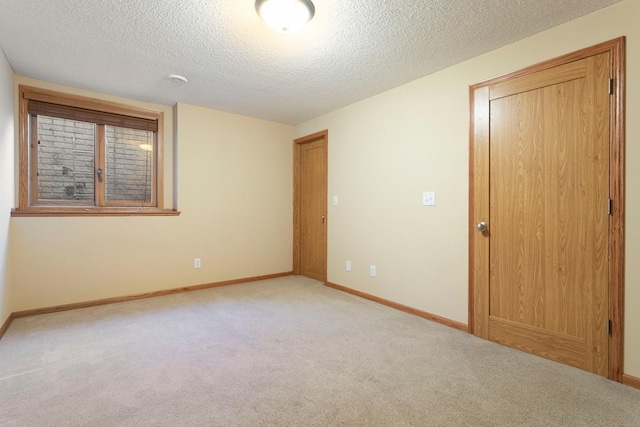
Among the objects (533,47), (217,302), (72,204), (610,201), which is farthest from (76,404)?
(533,47)

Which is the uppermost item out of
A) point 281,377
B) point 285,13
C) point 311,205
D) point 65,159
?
point 285,13

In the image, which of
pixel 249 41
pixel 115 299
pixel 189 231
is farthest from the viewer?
pixel 189 231

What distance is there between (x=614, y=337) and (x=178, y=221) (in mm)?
4136

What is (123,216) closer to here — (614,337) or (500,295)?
(500,295)

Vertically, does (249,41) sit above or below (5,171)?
above

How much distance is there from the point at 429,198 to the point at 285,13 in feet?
6.46

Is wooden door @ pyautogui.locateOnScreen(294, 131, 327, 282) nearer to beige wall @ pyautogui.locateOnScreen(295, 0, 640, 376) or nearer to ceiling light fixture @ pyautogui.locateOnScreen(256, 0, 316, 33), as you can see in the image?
beige wall @ pyautogui.locateOnScreen(295, 0, 640, 376)

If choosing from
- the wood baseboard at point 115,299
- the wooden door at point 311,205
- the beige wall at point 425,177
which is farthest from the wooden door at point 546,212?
the wood baseboard at point 115,299

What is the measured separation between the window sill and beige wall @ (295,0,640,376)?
7.16 ft

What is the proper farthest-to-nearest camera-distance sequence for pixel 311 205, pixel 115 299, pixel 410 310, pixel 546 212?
pixel 311 205 < pixel 115 299 < pixel 410 310 < pixel 546 212

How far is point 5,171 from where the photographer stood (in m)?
2.70

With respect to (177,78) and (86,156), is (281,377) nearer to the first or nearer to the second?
(177,78)

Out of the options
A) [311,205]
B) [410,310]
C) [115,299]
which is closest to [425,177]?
[410,310]

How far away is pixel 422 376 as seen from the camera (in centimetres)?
196
